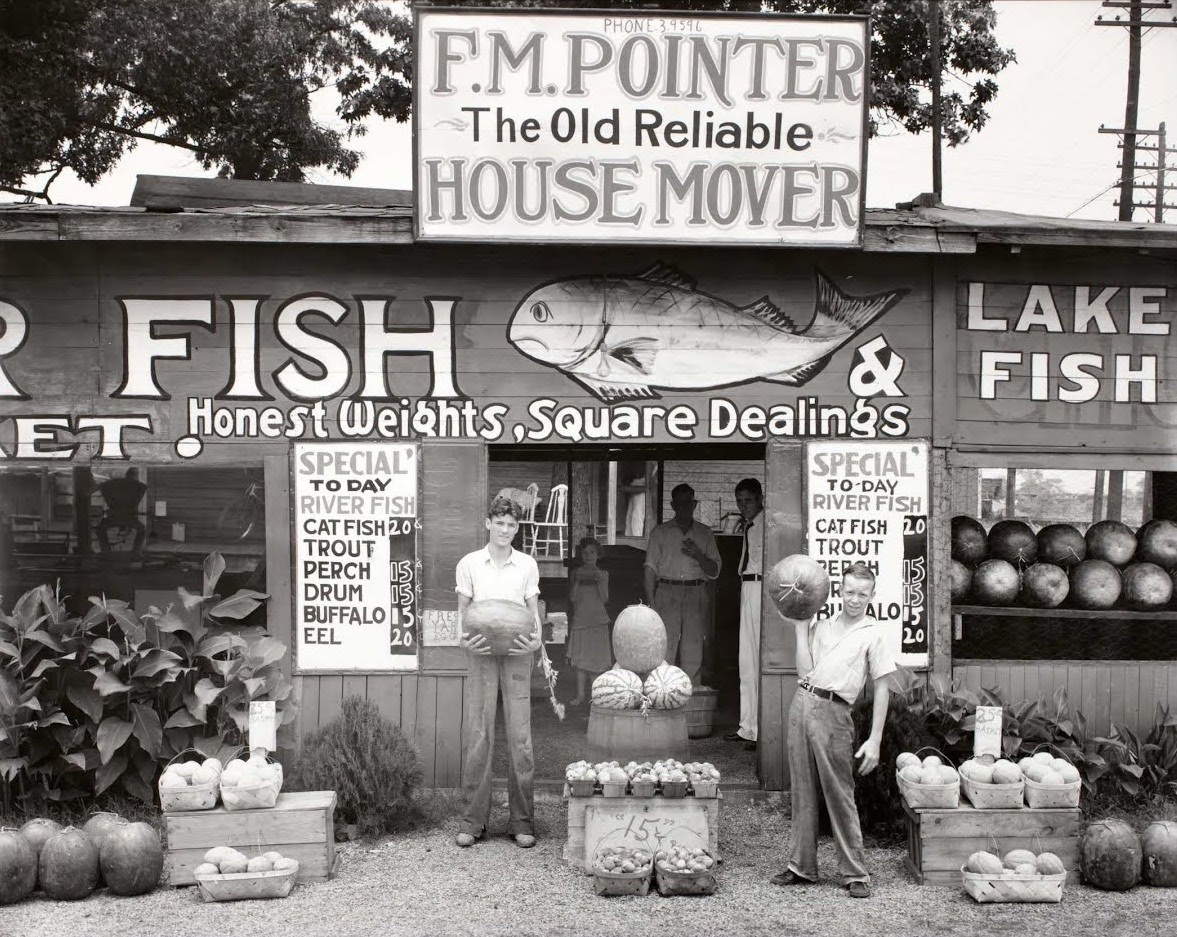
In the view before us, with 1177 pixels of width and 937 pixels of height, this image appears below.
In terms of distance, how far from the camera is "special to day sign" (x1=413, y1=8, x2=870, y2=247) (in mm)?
7617

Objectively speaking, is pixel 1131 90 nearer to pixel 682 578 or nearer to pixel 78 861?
pixel 682 578

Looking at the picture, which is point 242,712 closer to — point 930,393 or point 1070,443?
point 930,393

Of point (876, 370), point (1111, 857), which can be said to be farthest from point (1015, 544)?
point (1111, 857)

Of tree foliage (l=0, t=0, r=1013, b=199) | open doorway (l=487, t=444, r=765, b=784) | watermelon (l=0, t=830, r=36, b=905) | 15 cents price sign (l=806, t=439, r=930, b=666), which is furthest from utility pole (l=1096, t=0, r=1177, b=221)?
watermelon (l=0, t=830, r=36, b=905)

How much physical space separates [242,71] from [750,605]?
1557cm

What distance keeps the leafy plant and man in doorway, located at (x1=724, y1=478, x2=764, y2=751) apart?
12.1 feet

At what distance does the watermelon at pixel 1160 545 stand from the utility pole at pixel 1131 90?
616 inches

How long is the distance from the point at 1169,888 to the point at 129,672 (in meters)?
6.14

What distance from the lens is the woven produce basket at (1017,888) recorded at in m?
6.18

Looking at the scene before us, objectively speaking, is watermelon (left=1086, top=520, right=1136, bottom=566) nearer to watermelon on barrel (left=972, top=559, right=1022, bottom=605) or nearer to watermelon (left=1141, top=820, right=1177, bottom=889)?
watermelon on barrel (left=972, top=559, right=1022, bottom=605)

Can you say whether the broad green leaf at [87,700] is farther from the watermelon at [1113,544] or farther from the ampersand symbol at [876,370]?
the watermelon at [1113,544]

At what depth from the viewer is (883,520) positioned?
8.19 metres

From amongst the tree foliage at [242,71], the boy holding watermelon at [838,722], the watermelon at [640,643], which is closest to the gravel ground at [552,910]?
the boy holding watermelon at [838,722]

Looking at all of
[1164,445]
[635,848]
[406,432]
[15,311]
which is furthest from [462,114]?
[1164,445]
